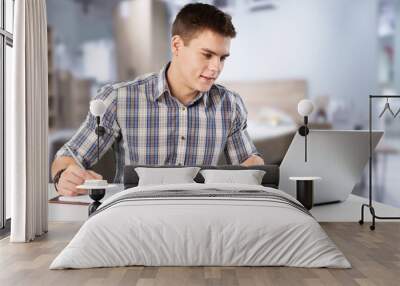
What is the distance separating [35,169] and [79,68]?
3312 millimetres

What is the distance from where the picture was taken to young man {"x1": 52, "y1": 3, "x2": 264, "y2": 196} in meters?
5.25

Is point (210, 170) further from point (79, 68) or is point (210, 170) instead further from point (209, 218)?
point (79, 68)

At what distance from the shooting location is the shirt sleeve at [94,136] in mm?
5230

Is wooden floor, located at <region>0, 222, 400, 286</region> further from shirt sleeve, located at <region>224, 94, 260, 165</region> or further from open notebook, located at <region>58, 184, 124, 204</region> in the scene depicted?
shirt sleeve, located at <region>224, 94, 260, 165</region>

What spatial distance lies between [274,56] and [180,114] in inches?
112

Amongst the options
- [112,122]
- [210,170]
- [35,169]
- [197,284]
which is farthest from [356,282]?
[112,122]

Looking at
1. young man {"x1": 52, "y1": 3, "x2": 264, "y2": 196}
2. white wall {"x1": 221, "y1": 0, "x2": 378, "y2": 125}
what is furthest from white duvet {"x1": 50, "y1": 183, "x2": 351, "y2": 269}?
white wall {"x1": 221, "y1": 0, "x2": 378, "y2": 125}

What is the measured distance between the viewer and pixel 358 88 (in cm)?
762

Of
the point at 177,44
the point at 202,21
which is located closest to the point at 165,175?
the point at 177,44

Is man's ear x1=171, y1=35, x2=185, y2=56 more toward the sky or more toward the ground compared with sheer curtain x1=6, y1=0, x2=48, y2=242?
more toward the sky

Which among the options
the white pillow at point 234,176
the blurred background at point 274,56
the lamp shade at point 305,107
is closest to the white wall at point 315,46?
the blurred background at point 274,56

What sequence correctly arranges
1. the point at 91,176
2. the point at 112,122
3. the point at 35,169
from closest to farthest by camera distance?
the point at 35,169 → the point at 91,176 → the point at 112,122

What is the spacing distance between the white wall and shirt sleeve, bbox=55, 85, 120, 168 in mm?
2633

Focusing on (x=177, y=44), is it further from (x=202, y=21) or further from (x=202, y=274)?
(x=202, y=274)
